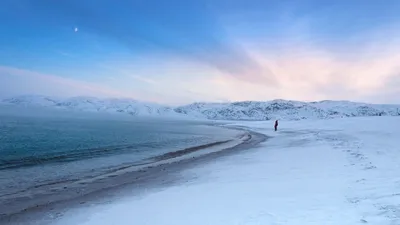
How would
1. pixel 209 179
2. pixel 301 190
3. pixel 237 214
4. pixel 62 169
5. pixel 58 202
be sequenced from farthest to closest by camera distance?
pixel 62 169, pixel 209 179, pixel 58 202, pixel 301 190, pixel 237 214

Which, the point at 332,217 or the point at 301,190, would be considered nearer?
the point at 332,217

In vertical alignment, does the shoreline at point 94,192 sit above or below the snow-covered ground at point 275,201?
below

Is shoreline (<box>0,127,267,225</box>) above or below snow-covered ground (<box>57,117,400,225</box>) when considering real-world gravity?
below

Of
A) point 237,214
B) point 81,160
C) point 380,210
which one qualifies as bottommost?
point 81,160

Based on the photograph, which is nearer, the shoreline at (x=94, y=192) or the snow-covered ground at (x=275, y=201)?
the snow-covered ground at (x=275, y=201)

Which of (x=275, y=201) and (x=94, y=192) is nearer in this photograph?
(x=275, y=201)

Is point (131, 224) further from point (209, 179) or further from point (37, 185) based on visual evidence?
point (37, 185)

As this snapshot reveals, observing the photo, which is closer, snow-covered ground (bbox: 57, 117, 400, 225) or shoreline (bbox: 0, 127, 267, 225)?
snow-covered ground (bbox: 57, 117, 400, 225)

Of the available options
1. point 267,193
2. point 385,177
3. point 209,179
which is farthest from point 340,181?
point 209,179

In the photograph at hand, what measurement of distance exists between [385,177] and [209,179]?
776 cm

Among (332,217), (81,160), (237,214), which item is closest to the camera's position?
(332,217)

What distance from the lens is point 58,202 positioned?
13.0 m

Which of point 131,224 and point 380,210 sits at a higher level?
point 380,210

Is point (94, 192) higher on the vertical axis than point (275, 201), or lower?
lower
